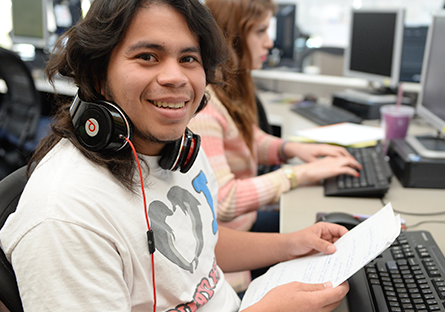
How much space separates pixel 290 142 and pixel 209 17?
894 mm

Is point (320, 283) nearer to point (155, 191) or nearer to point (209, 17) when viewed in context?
point (155, 191)

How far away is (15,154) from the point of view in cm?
261

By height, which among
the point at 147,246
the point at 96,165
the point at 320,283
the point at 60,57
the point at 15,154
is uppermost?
the point at 60,57

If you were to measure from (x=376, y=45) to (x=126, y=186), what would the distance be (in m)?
1.90

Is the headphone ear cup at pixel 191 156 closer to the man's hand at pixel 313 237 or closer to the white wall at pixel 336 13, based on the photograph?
the man's hand at pixel 313 237

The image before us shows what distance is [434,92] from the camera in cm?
144

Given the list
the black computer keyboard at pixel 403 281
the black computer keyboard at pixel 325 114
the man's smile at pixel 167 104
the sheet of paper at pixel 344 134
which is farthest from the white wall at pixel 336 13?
the man's smile at pixel 167 104

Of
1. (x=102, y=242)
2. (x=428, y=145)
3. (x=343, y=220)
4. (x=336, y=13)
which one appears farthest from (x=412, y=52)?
(x=336, y=13)

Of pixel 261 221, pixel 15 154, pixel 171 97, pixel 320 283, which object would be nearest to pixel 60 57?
pixel 171 97

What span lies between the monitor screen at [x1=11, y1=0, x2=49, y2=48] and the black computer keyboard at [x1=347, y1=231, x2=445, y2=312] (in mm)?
3157

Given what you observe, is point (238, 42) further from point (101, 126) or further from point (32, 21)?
point (32, 21)

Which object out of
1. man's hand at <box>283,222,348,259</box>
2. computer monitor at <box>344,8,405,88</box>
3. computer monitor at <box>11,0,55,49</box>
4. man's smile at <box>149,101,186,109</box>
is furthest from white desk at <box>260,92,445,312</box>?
computer monitor at <box>11,0,55,49</box>

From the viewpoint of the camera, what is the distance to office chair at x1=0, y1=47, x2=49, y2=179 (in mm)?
2344

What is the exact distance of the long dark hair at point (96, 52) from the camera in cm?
67
